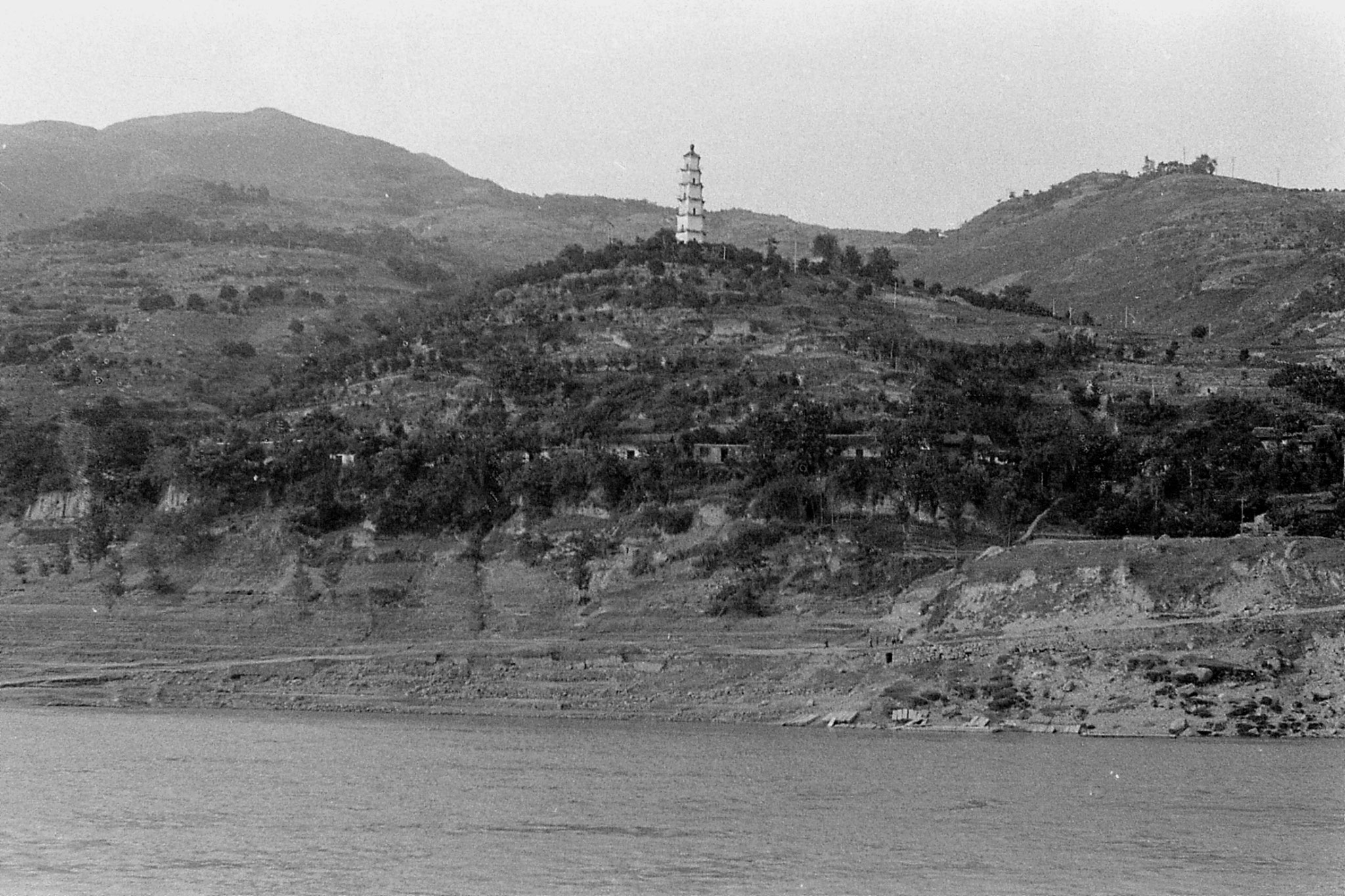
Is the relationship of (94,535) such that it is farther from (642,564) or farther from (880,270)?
(880,270)

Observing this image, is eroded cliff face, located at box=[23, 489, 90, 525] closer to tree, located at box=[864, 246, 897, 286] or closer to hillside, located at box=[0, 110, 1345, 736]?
hillside, located at box=[0, 110, 1345, 736]

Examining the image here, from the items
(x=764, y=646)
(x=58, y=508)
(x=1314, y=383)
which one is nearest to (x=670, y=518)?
(x=764, y=646)

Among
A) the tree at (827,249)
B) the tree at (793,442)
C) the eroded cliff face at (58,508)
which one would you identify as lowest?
the eroded cliff face at (58,508)

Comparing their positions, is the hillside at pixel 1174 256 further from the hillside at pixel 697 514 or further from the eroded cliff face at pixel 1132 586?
the eroded cliff face at pixel 1132 586

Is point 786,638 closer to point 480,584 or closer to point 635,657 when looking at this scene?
point 635,657

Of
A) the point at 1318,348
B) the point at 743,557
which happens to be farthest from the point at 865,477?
the point at 1318,348

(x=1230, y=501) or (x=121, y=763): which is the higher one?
(x=1230, y=501)

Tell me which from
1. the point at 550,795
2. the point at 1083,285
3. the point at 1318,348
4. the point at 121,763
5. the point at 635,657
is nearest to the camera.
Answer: the point at 550,795

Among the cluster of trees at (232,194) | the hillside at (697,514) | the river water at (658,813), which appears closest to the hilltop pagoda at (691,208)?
the hillside at (697,514)
